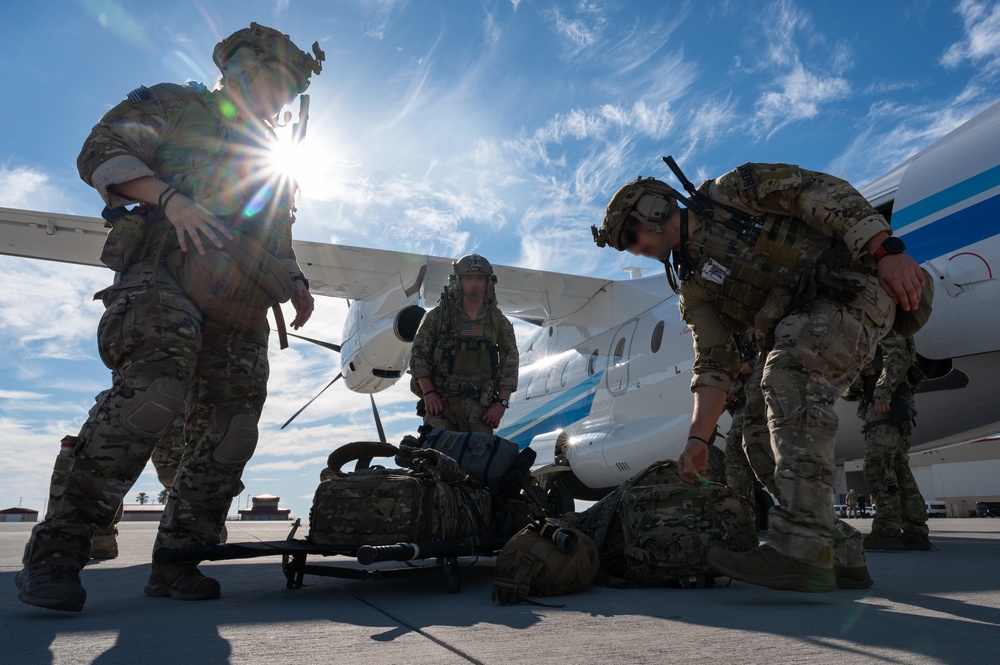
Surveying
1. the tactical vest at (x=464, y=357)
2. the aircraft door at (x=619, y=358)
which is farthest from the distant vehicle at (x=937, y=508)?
the tactical vest at (x=464, y=357)

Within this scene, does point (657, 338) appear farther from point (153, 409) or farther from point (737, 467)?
point (153, 409)

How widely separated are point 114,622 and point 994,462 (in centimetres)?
3845

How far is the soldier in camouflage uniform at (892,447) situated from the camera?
18.1ft

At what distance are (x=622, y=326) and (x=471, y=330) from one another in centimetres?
416

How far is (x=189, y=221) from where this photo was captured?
9.14 ft

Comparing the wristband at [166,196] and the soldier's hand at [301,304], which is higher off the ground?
the wristband at [166,196]

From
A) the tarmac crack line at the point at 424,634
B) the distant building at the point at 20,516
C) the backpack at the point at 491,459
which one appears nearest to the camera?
the tarmac crack line at the point at 424,634

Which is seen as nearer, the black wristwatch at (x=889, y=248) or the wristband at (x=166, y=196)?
the black wristwatch at (x=889, y=248)

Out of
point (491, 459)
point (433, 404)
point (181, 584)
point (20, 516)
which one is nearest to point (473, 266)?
point (433, 404)

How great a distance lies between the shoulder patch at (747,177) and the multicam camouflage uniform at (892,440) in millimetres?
3302

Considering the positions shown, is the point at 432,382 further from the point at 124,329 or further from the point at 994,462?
the point at 994,462

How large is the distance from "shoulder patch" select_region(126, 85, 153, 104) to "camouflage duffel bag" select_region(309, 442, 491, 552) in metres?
1.83

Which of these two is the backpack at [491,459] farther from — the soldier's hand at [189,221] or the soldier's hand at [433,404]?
the soldier's hand at [433,404]

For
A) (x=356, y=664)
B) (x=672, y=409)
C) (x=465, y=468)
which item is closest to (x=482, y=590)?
(x=465, y=468)
